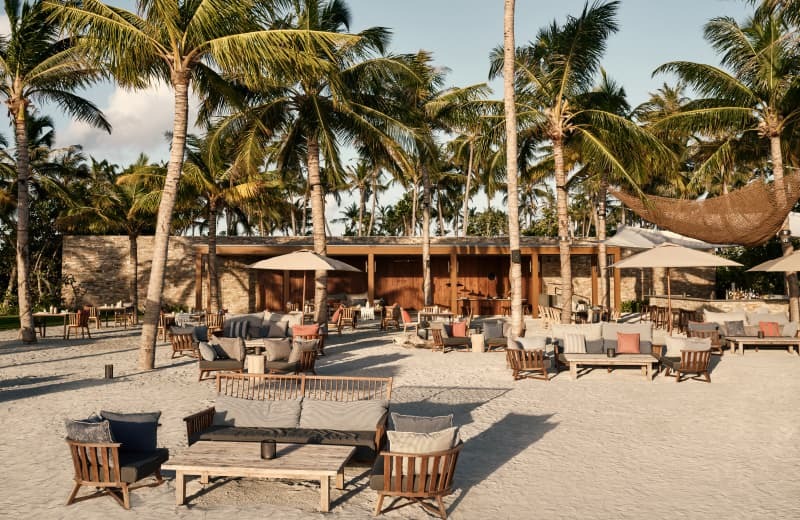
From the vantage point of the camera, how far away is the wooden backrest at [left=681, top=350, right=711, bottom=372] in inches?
417

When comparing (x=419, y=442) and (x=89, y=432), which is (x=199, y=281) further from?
(x=419, y=442)

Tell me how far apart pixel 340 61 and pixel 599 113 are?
7058mm

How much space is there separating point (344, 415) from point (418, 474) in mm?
1492

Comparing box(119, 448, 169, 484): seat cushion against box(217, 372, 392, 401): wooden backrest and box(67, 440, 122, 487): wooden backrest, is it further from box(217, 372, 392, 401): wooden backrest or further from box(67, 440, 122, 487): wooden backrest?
box(217, 372, 392, 401): wooden backrest

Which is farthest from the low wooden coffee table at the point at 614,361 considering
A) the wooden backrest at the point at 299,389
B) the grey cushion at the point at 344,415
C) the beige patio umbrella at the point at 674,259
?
the grey cushion at the point at 344,415

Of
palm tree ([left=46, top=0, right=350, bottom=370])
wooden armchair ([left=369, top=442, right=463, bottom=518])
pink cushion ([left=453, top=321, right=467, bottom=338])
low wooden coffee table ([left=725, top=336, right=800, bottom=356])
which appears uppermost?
palm tree ([left=46, top=0, right=350, bottom=370])

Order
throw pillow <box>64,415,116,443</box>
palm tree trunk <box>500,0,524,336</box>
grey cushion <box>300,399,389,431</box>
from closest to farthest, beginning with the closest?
throw pillow <box>64,415,116,443</box>
grey cushion <box>300,399,389,431</box>
palm tree trunk <box>500,0,524,336</box>

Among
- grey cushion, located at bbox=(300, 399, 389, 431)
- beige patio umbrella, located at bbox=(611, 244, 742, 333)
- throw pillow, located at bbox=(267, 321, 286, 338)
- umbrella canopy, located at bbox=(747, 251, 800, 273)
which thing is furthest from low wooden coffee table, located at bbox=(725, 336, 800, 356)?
grey cushion, located at bbox=(300, 399, 389, 431)

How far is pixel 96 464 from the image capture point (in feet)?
16.4

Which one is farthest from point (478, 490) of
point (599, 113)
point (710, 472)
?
point (599, 113)

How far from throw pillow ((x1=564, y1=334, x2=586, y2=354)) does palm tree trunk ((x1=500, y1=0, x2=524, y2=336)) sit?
121cm

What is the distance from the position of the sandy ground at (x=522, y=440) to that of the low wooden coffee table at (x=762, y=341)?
0.58 metres

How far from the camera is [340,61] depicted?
51.9 ft

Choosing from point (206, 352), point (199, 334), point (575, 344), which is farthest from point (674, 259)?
point (199, 334)
